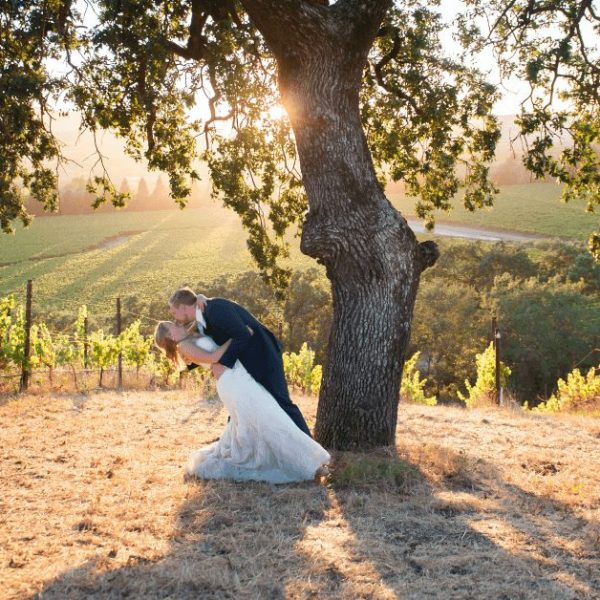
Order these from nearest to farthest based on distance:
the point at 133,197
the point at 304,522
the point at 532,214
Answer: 1. the point at 304,522
2. the point at 532,214
3. the point at 133,197

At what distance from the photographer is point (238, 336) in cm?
654

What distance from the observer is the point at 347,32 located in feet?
24.5

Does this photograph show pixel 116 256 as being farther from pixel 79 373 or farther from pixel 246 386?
pixel 246 386

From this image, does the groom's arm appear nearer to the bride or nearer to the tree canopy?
the bride

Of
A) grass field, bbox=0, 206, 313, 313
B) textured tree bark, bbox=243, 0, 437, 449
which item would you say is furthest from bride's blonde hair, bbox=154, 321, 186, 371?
grass field, bbox=0, 206, 313, 313

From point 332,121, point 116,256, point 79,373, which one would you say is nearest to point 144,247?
point 116,256

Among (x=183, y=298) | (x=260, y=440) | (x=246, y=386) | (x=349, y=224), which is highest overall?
(x=349, y=224)

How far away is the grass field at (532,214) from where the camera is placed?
59781 millimetres

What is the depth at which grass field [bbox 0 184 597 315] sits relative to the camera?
4375 cm

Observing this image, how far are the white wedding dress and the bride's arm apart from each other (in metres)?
0.06

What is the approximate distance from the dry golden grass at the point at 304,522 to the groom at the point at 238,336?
97 centimetres

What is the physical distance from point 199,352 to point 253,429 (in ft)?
2.91

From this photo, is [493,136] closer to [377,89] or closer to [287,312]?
[377,89]

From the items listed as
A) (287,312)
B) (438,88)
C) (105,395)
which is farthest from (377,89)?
(287,312)
